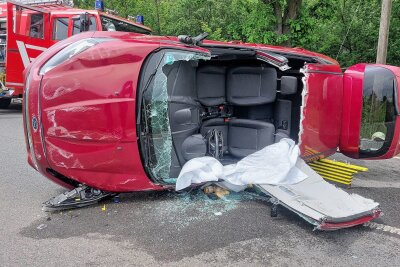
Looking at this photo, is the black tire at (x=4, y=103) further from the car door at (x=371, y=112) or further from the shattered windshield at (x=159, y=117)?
the car door at (x=371, y=112)

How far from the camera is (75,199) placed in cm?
377

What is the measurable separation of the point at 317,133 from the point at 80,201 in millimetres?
2859

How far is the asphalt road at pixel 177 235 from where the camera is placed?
293 centimetres

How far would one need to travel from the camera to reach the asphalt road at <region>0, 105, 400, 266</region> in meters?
2.93

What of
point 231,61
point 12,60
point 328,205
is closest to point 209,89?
point 231,61

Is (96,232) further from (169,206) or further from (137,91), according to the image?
(137,91)

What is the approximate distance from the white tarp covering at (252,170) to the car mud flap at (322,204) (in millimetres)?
129

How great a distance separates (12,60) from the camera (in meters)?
9.19

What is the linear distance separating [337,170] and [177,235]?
259 cm

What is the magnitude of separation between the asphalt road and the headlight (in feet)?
4.56

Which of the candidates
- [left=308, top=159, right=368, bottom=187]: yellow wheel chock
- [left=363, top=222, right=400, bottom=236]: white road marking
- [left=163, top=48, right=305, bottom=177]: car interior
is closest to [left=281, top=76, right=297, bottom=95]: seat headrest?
[left=163, top=48, right=305, bottom=177]: car interior

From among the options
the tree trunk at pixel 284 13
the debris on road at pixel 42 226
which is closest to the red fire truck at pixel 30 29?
the tree trunk at pixel 284 13

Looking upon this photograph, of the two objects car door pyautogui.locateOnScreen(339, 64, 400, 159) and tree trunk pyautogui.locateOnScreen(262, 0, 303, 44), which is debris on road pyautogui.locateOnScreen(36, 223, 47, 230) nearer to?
car door pyautogui.locateOnScreen(339, 64, 400, 159)

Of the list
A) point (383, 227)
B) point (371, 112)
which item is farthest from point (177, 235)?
point (371, 112)
